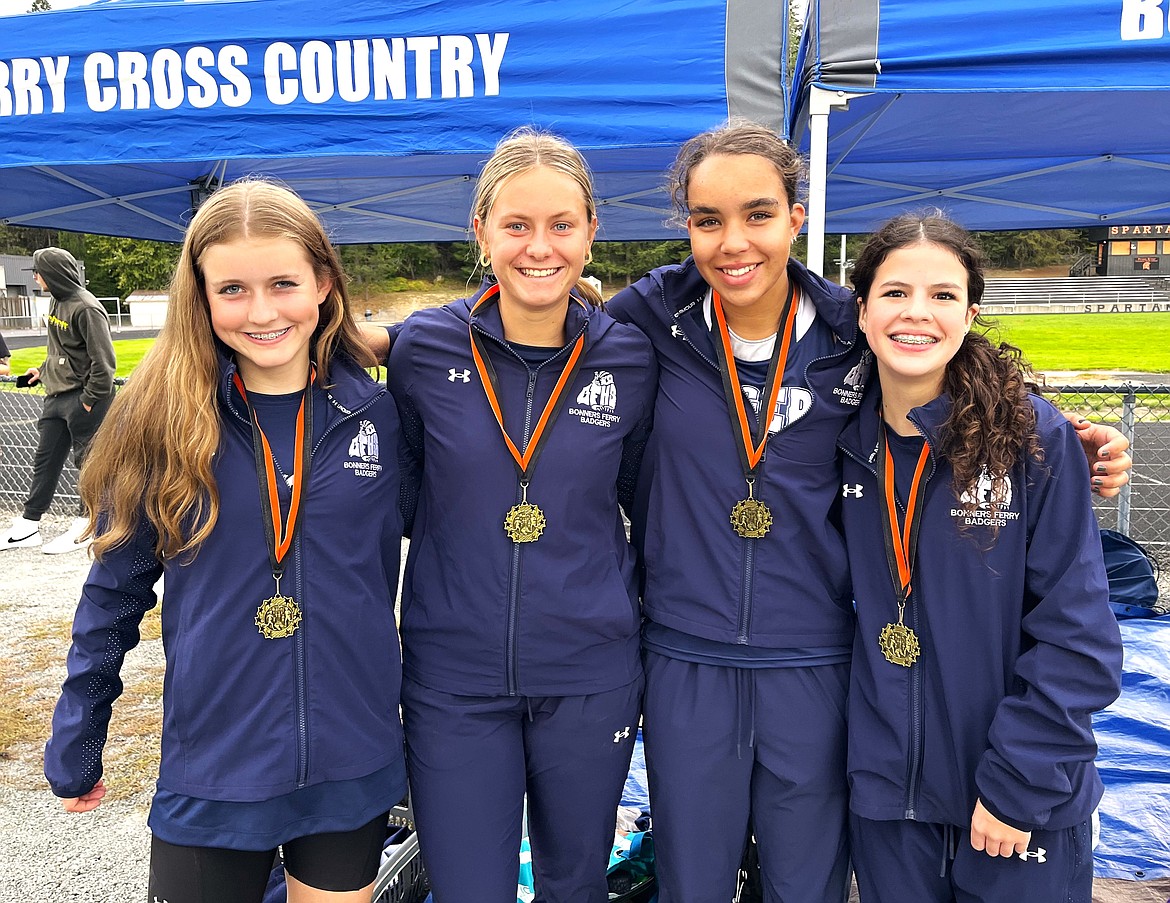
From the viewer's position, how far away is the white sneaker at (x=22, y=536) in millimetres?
6906

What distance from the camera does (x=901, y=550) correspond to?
2002 millimetres

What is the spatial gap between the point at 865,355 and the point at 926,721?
2.85ft

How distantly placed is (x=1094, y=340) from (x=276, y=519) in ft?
128

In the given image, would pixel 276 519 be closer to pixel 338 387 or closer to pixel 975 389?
pixel 338 387

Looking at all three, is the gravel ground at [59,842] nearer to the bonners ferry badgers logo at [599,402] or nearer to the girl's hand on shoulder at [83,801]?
the girl's hand on shoulder at [83,801]

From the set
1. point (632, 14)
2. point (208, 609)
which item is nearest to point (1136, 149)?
point (632, 14)

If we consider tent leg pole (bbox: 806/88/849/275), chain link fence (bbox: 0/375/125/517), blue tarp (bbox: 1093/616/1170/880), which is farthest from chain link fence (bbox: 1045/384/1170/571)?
chain link fence (bbox: 0/375/125/517)

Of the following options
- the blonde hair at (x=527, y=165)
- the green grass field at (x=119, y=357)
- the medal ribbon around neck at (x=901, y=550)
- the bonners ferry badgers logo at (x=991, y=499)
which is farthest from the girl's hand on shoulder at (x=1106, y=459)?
the green grass field at (x=119, y=357)

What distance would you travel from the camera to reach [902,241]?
80.5 inches

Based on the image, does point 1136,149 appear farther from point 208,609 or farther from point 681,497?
point 208,609

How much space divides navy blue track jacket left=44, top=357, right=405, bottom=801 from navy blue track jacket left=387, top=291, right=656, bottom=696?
0.19m

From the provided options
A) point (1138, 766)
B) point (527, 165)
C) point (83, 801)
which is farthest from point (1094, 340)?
point (83, 801)

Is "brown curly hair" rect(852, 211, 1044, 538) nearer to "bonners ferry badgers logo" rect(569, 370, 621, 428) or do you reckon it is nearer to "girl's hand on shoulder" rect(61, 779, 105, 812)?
"bonners ferry badgers logo" rect(569, 370, 621, 428)

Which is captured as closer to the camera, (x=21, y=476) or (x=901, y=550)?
(x=901, y=550)
